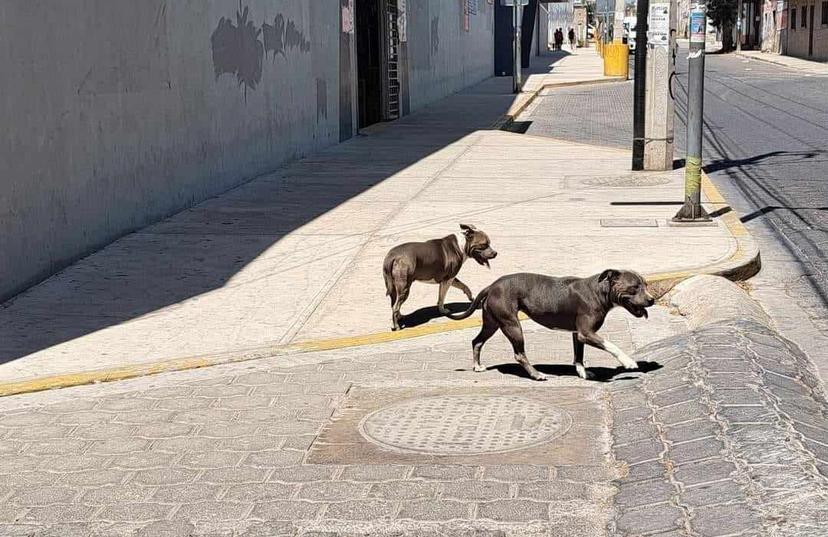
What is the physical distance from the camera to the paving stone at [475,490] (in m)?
4.79

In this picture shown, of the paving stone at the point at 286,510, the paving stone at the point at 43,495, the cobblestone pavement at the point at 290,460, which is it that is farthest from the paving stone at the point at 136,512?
the paving stone at the point at 286,510

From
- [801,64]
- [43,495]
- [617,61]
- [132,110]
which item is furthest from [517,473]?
[801,64]

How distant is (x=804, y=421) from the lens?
5.31 metres

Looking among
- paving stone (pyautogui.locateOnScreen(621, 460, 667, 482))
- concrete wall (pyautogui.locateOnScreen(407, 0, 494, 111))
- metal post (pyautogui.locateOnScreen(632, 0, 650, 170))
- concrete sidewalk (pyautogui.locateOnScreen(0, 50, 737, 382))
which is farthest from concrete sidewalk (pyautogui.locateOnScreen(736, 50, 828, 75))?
paving stone (pyautogui.locateOnScreen(621, 460, 667, 482))

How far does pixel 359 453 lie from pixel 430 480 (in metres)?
0.50

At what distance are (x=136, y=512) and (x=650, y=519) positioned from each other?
1.97 metres

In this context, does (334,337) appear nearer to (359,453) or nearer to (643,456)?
(359,453)

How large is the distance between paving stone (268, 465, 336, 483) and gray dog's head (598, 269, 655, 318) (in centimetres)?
181

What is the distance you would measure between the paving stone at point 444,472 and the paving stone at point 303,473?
0.37 meters

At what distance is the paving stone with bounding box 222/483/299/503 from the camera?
15.9 feet

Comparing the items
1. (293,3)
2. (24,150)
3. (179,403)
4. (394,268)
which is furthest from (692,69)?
(293,3)

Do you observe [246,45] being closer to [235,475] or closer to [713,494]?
[235,475]

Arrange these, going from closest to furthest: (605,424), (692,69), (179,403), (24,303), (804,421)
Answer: (804,421), (605,424), (179,403), (24,303), (692,69)

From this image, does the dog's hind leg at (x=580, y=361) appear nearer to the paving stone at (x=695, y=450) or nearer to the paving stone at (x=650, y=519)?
the paving stone at (x=695, y=450)
